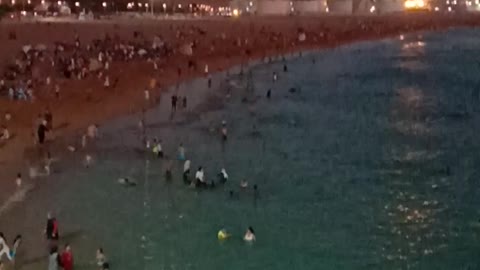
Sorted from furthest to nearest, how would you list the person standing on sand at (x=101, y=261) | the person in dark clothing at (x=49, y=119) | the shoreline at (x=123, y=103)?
the person in dark clothing at (x=49, y=119), the shoreline at (x=123, y=103), the person standing on sand at (x=101, y=261)

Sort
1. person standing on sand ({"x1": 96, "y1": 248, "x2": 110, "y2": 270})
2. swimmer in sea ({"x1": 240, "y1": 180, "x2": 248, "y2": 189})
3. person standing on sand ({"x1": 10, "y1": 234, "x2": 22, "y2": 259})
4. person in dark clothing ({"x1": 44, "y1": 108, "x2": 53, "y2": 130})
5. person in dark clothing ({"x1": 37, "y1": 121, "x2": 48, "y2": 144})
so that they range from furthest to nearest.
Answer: person in dark clothing ({"x1": 44, "y1": 108, "x2": 53, "y2": 130})
person in dark clothing ({"x1": 37, "y1": 121, "x2": 48, "y2": 144})
swimmer in sea ({"x1": 240, "y1": 180, "x2": 248, "y2": 189})
person standing on sand ({"x1": 10, "y1": 234, "x2": 22, "y2": 259})
person standing on sand ({"x1": 96, "y1": 248, "x2": 110, "y2": 270})

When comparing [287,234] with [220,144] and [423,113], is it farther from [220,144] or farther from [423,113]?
[423,113]

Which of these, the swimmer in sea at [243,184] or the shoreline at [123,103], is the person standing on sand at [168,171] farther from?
the shoreline at [123,103]

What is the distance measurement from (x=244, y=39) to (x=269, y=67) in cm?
1733

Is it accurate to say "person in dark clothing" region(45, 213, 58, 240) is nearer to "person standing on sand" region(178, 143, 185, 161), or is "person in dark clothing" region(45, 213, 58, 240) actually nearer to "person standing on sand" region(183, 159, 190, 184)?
"person standing on sand" region(183, 159, 190, 184)

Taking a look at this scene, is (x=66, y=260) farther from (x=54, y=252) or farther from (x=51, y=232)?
(x=51, y=232)

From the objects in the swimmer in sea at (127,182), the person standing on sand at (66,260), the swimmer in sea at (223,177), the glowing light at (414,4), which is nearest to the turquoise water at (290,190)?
the swimmer in sea at (223,177)

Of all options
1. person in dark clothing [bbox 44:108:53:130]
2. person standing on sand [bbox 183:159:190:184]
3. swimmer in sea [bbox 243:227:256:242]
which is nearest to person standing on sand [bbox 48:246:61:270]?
swimmer in sea [bbox 243:227:256:242]

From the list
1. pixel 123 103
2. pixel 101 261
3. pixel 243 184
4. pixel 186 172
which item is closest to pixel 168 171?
pixel 186 172

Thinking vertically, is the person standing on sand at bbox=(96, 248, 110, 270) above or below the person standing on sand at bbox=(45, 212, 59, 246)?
below

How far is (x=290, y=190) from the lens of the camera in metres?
29.8

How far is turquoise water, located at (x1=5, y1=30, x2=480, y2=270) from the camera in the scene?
23422mm

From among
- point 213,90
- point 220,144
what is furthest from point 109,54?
point 220,144

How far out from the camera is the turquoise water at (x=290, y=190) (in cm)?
2342
